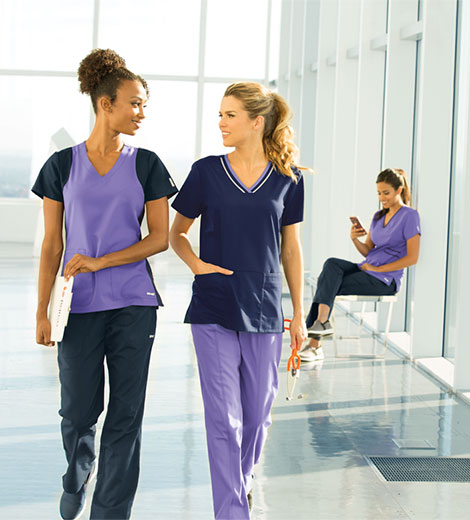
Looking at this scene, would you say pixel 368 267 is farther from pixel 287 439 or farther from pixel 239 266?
pixel 239 266

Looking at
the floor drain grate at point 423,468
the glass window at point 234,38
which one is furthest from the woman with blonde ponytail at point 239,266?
the glass window at point 234,38

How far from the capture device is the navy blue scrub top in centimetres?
279

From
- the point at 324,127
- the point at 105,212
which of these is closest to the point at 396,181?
the point at 105,212

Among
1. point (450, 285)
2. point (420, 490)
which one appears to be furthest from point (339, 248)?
point (420, 490)

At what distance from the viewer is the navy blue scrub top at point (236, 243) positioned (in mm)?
2795

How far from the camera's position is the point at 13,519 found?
2.97 meters

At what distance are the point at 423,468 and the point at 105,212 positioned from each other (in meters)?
1.82

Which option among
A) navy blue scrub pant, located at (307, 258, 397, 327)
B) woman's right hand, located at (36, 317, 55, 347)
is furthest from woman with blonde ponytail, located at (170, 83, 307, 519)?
navy blue scrub pant, located at (307, 258, 397, 327)

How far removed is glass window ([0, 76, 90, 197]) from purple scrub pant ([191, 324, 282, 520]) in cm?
1381


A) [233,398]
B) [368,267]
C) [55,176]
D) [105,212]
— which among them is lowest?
[233,398]

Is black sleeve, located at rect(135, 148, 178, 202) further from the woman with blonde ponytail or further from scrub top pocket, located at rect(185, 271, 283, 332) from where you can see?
scrub top pocket, located at rect(185, 271, 283, 332)

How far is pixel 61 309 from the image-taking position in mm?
2639

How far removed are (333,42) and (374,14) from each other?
8.39ft

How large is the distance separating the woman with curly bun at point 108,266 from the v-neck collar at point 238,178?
0.19 m
